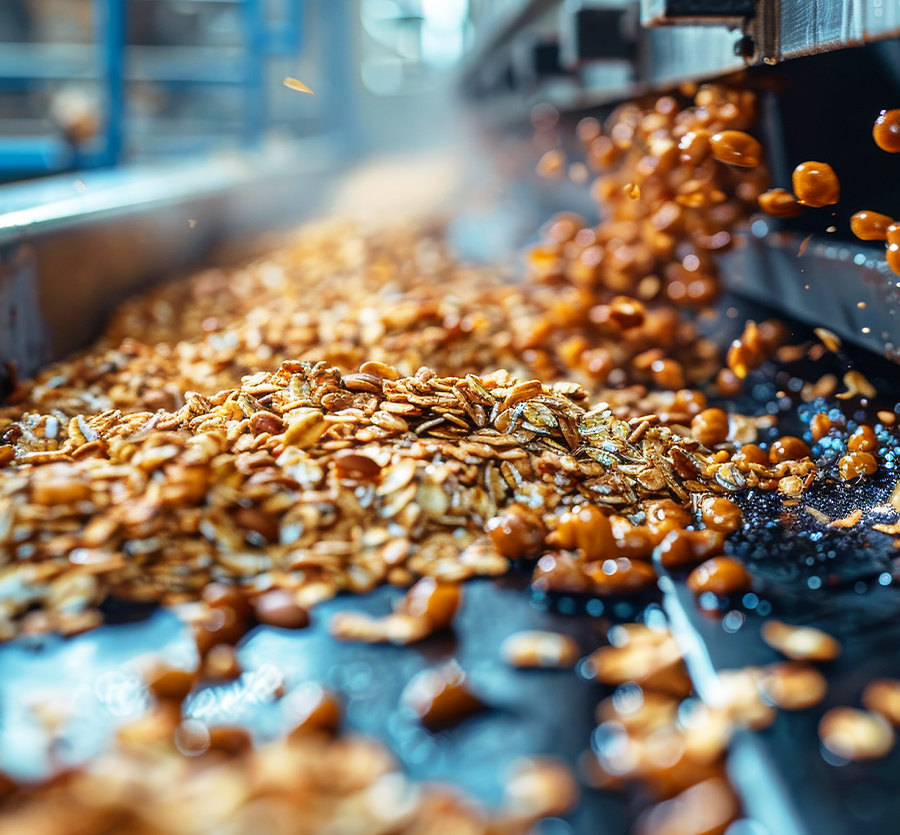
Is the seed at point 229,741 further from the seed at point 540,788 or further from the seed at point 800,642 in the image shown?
the seed at point 800,642

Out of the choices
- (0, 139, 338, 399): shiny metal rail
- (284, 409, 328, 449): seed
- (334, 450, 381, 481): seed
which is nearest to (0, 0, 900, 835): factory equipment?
(0, 139, 338, 399): shiny metal rail

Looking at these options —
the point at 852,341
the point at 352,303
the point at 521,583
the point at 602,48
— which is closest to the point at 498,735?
the point at 521,583

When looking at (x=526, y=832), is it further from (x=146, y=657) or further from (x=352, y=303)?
(x=352, y=303)

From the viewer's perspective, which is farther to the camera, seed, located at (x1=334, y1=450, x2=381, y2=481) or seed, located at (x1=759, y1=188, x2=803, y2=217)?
seed, located at (x1=759, y1=188, x2=803, y2=217)

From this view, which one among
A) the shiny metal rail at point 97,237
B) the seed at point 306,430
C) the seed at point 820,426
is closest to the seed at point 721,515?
the seed at point 820,426

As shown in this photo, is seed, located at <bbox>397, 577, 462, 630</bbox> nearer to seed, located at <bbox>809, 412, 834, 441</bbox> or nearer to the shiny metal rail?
seed, located at <bbox>809, 412, 834, 441</bbox>
